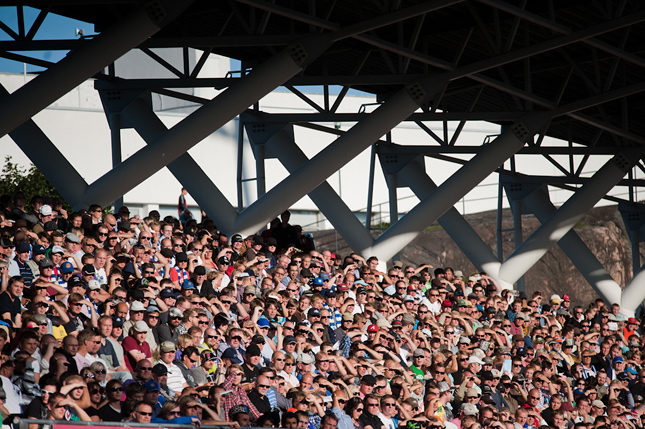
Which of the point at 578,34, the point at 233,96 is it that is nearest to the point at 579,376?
the point at 578,34

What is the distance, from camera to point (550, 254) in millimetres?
34625

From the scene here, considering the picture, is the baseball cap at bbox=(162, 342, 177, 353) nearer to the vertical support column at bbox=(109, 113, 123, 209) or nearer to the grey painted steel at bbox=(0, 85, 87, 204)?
the grey painted steel at bbox=(0, 85, 87, 204)

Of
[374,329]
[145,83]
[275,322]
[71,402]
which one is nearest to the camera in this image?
[71,402]

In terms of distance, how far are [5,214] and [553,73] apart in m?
13.3

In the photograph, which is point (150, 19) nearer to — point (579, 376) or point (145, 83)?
point (145, 83)

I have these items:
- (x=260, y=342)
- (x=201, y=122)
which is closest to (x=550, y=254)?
(x=201, y=122)

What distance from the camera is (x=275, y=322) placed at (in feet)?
43.4

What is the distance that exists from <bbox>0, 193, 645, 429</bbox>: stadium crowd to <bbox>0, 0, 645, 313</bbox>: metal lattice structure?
1569mm

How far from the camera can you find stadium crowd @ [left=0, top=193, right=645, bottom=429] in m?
9.80

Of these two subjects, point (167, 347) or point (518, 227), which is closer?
point (167, 347)

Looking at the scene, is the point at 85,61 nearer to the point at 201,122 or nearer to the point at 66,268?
the point at 201,122

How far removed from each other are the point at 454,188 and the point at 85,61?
9085 millimetres

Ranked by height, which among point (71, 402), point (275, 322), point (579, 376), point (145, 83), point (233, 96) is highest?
point (145, 83)

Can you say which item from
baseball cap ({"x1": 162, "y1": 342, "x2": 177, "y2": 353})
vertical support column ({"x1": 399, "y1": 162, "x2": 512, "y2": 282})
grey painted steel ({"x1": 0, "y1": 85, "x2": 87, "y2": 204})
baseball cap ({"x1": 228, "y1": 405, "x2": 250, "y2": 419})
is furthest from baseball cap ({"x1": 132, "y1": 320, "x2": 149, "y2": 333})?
vertical support column ({"x1": 399, "y1": 162, "x2": 512, "y2": 282})
